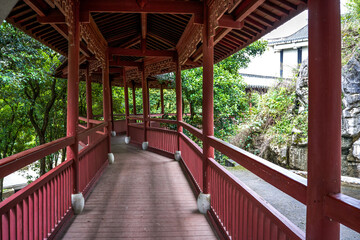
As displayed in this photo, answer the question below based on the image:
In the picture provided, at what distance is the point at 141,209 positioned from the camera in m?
3.75

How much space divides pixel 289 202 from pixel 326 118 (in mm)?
4694

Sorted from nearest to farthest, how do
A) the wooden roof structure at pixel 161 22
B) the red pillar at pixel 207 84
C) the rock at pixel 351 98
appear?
1. the wooden roof structure at pixel 161 22
2. the red pillar at pixel 207 84
3. the rock at pixel 351 98

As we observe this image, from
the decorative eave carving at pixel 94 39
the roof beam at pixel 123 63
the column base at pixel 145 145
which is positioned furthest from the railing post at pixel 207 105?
the column base at pixel 145 145

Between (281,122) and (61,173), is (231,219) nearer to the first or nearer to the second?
(61,173)

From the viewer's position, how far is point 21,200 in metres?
2.05

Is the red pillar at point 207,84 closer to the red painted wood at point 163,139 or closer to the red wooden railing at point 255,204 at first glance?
the red wooden railing at point 255,204

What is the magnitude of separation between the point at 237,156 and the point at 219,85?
7.60 meters

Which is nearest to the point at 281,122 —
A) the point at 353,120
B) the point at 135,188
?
the point at 353,120

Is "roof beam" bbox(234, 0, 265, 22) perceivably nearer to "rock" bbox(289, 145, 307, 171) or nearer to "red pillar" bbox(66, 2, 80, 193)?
"red pillar" bbox(66, 2, 80, 193)

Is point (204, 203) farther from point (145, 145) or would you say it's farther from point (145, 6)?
point (145, 145)

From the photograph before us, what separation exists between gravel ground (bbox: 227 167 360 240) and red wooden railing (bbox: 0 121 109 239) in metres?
3.79

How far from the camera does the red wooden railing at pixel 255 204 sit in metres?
1.14

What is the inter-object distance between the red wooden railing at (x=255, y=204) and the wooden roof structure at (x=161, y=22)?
1.79 meters

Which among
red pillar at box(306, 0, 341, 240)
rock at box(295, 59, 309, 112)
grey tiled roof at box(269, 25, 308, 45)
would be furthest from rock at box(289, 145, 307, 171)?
grey tiled roof at box(269, 25, 308, 45)
